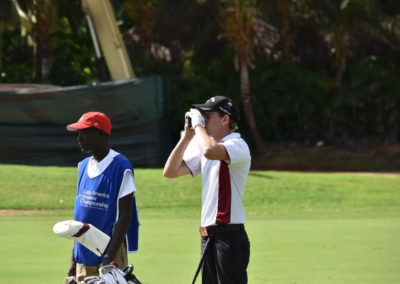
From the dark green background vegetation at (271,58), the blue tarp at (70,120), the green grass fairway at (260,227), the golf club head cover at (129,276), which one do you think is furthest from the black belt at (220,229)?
the dark green background vegetation at (271,58)

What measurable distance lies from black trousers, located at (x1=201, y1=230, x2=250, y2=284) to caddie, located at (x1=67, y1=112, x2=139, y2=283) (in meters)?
0.56

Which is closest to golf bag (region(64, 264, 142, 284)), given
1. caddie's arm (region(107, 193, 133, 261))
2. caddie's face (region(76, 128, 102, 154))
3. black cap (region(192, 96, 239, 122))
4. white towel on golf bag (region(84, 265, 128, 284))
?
white towel on golf bag (region(84, 265, 128, 284))

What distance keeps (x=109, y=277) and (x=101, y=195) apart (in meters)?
0.63

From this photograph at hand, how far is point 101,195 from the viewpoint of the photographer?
695 centimetres

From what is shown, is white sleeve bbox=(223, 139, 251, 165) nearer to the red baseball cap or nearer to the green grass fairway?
the red baseball cap

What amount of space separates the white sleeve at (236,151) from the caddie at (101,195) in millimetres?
652

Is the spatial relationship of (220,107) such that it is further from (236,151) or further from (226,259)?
(226,259)

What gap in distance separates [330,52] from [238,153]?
25917 mm

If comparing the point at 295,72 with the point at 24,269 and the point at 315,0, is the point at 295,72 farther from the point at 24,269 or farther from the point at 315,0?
the point at 24,269

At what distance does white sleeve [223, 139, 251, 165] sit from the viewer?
708cm

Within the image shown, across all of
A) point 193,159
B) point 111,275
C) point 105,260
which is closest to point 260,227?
point 193,159

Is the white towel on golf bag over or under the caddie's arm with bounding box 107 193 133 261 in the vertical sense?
under

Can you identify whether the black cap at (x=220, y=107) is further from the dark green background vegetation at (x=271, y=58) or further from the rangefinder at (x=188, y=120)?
the dark green background vegetation at (x=271, y=58)

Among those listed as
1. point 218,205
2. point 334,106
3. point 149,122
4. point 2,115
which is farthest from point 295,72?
point 218,205
